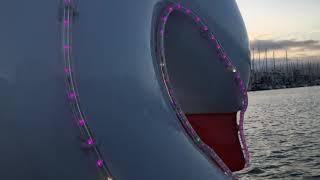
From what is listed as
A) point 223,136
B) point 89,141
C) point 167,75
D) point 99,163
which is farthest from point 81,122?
point 223,136

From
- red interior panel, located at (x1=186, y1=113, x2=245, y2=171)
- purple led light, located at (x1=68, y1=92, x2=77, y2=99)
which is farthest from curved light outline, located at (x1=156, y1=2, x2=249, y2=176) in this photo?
purple led light, located at (x1=68, y1=92, x2=77, y2=99)

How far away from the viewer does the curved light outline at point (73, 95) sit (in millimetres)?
3304

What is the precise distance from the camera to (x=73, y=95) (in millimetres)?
3305

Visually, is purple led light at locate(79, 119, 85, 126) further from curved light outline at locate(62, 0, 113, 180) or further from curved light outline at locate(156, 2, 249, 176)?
curved light outline at locate(156, 2, 249, 176)

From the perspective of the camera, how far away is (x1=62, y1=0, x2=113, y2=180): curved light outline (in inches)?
130

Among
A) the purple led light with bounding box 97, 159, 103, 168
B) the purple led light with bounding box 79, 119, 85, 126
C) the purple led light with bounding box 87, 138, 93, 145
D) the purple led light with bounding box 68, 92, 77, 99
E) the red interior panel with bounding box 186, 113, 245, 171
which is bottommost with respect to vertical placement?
the red interior panel with bounding box 186, 113, 245, 171

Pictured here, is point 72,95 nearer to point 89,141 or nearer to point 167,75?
point 89,141

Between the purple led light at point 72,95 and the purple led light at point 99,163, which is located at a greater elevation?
the purple led light at point 72,95

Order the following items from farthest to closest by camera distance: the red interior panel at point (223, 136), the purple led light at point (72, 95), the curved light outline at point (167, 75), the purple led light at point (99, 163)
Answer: the red interior panel at point (223, 136) < the curved light outline at point (167, 75) < the purple led light at point (99, 163) < the purple led light at point (72, 95)

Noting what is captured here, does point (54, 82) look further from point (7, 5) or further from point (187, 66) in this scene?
point (187, 66)

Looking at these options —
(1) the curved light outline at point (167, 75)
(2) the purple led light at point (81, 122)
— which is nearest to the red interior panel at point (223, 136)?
(1) the curved light outline at point (167, 75)

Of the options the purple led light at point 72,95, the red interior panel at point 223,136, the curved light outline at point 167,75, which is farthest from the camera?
the red interior panel at point 223,136

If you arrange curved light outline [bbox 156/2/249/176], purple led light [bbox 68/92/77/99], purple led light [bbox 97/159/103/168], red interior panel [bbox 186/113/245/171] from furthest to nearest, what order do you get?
1. red interior panel [bbox 186/113/245/171]
2. curved light outline [bbox 156/2/249/176]
3. purple led light [bbox 97/159/103/168]
4. purple led light [bbox 68/92/77/99]

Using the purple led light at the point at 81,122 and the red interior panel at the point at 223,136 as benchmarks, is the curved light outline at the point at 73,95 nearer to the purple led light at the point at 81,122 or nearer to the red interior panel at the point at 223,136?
the purple led light at the point at 81,122
